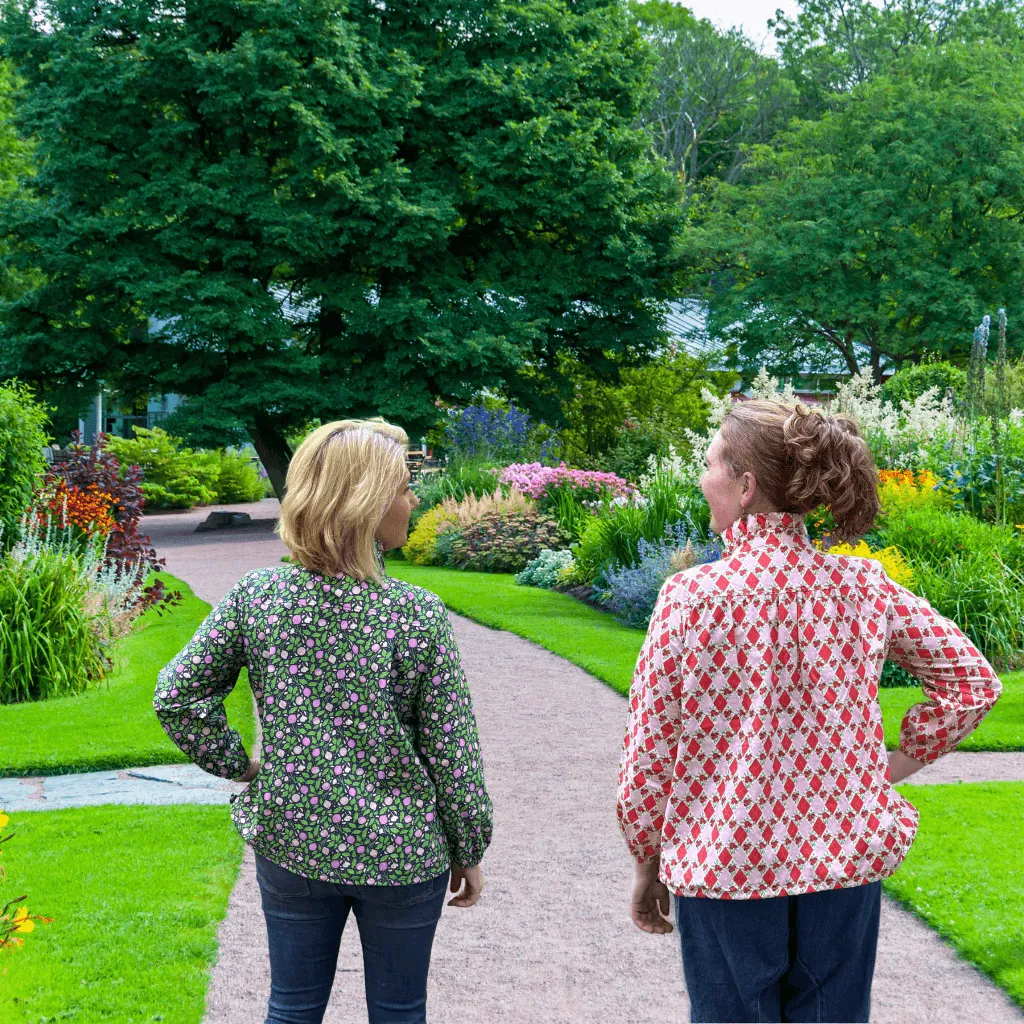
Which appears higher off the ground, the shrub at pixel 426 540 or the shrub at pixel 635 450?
the shrub at pixel 635 450

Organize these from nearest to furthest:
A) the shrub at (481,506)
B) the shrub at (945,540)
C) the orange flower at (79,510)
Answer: the shrub at (945,540) → the orange flower at (79,510) → the shrub at (481,506)

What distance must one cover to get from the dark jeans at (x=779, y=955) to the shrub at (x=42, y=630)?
6.57m

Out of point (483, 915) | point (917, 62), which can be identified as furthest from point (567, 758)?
point (917, 62)

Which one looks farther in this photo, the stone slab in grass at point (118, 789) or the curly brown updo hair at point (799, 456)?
the stone slab in grass at point (118, 789)

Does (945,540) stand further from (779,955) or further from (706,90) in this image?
(706,90)

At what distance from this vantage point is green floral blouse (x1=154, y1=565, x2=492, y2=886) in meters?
2.31

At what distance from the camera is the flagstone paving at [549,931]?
363 centimetres

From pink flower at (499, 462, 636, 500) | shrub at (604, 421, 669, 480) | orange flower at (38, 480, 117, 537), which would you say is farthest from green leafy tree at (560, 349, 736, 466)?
orange flower at (38, 480, 117, 537)

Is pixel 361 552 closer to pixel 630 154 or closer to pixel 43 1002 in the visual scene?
pixel 43 1002

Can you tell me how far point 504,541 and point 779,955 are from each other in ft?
44.2

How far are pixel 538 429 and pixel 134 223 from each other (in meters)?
7.85

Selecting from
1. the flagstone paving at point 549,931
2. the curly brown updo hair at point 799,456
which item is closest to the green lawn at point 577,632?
the flagstone paving at point 549,931

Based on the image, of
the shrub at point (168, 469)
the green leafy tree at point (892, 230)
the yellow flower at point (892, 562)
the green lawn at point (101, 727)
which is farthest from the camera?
A: the shrub at point (168, 469)

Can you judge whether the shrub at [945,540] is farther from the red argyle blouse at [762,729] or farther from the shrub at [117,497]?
the red argyle blouse at [762,729]
